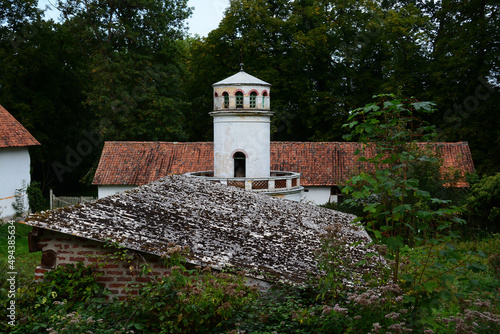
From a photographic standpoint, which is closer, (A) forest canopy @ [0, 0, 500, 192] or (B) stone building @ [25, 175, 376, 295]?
(B) stone building @ [25, 175, 376, 295]

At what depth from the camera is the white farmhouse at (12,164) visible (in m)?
25.5

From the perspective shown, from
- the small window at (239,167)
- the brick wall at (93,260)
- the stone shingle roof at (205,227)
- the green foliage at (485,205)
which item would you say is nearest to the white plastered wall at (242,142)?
the small window at (239,167)

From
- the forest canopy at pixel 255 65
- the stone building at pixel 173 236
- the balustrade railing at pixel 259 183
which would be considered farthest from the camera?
the forest canopy at pixel 255 65

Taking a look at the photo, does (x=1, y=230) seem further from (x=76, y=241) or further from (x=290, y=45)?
(x=290, y=45)

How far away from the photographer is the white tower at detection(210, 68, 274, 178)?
862 inches

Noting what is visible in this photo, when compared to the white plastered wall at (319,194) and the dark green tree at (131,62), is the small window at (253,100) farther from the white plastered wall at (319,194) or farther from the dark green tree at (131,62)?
the dark green tree at (131,62)

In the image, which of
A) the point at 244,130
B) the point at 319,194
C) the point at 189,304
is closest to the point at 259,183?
the point at 244,130

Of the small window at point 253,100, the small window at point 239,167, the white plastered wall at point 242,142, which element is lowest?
the small window at point 239,167

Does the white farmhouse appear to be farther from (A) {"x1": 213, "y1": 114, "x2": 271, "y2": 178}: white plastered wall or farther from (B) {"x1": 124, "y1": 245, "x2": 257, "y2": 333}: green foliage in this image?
(B) {"x1": 124, "y1": 245, "x2": 257, "y2": 333}: green foliage

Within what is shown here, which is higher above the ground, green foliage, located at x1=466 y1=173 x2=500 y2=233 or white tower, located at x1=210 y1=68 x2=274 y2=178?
white tower, located at x1=210 y1=68 x2=274 y2=178

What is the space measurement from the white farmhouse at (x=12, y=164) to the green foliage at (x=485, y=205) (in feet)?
77.2

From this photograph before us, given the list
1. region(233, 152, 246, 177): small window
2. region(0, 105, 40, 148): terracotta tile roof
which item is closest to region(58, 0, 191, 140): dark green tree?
region(0, 105, 40, 148): terracotta tile roof

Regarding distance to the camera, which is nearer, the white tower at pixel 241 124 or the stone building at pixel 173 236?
the stone building at pixel 173 236

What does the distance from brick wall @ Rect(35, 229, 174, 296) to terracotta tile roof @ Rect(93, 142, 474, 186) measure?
2028 cm
